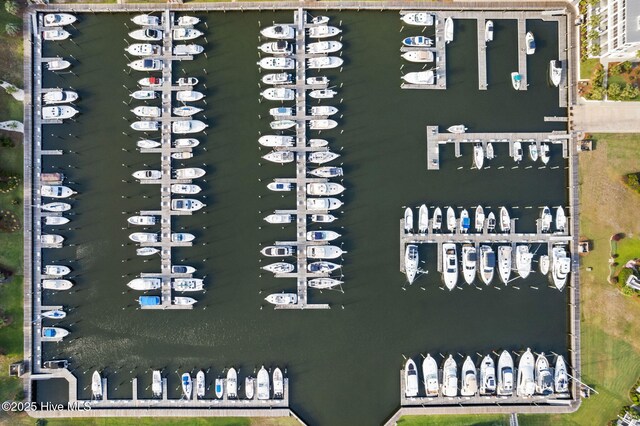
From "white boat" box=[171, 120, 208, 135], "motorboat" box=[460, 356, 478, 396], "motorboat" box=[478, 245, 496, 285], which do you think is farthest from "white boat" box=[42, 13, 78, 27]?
"motorboat" box=[460, 356, 478, 396]

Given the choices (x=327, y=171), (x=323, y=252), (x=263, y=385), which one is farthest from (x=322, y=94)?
(x=263, y=385)

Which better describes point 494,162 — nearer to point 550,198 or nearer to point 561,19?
point 550,198

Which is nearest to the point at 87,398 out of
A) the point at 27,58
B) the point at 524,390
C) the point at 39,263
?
the point at 39,263

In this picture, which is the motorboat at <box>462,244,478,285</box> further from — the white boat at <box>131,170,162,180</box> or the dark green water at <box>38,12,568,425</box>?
the white boat at <box>131,170,162,180</box>

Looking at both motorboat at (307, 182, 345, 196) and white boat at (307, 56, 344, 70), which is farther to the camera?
white boat at (307, 56, 344, 70)

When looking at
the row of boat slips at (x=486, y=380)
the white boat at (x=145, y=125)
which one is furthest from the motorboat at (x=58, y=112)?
the row of boat slips at (x=486, y=380)

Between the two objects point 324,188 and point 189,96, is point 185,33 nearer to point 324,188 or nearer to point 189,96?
point 189,96
